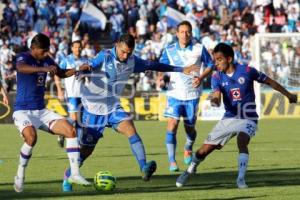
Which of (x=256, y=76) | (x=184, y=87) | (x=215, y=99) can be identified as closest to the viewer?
(x=215, y=99)

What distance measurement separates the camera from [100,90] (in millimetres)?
12008

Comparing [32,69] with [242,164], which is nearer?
[32,69]

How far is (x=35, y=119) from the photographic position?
37.3ft

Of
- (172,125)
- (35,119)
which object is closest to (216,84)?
(35,119)

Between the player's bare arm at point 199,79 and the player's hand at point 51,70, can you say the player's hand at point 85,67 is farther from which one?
the player's bare arm at point 199,79

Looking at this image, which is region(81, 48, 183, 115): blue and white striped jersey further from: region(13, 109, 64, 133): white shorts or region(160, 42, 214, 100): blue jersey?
region(160, 42, 214, 100): blue jersey

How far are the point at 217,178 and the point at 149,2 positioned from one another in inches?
931

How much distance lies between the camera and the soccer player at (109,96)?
11656 millimetres

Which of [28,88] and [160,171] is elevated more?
[28,88]

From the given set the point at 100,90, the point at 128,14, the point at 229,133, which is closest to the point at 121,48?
the point at 100,90

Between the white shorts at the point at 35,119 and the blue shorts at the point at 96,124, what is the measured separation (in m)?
0.51

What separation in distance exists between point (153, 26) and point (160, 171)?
20.7m

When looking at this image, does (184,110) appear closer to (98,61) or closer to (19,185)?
(98,61)

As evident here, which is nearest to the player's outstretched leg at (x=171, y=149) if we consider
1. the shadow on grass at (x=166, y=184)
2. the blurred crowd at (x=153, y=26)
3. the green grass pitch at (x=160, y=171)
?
the green grass pitch at (x=160, y=171)
